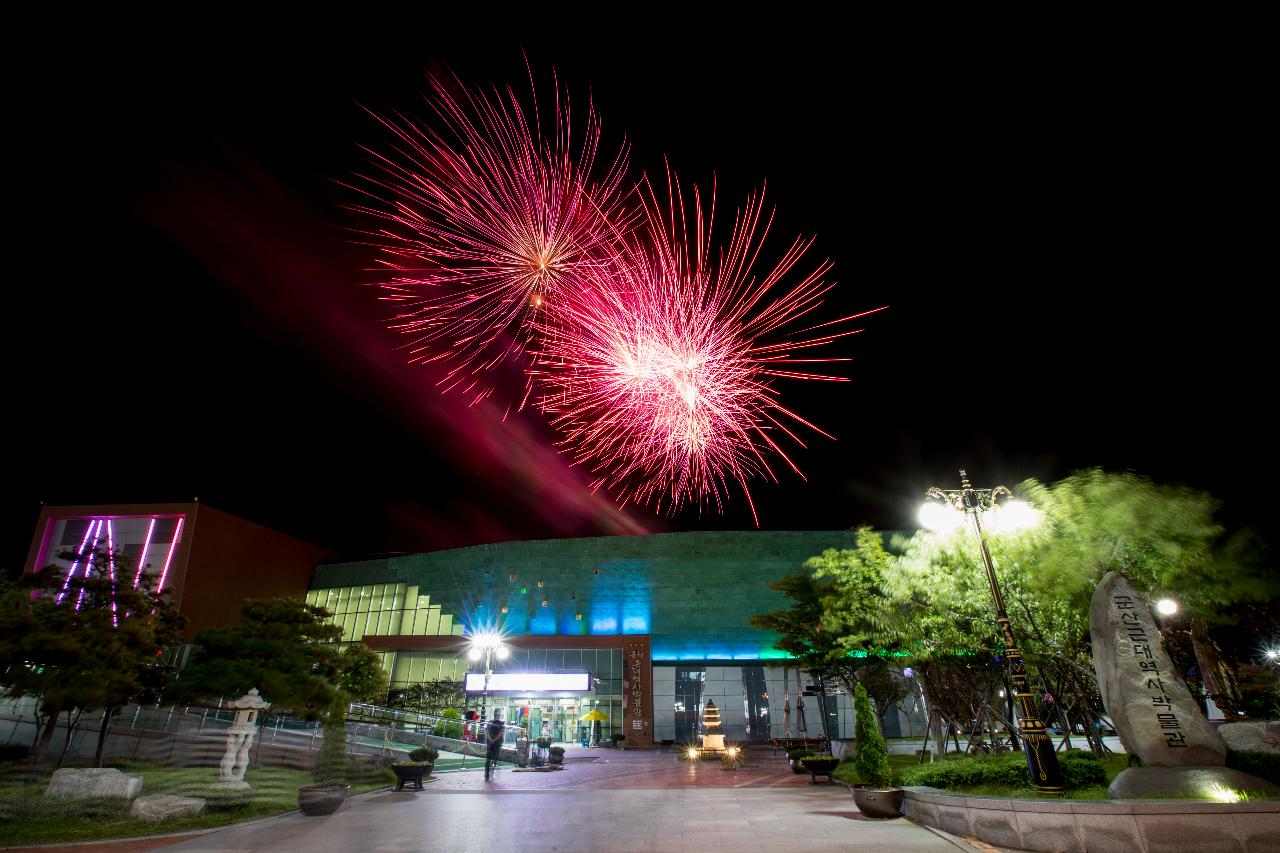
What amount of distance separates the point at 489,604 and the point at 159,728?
1148 inches

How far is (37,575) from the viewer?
23.7m

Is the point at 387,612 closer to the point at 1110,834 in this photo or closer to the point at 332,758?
the point at 332,758

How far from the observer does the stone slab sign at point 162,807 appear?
1195 cm

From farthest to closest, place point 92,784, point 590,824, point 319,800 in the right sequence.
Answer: point 92,784
point 319,800
point 590,824

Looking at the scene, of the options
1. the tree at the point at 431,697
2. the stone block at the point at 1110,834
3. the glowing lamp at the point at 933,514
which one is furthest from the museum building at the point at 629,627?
the stone block at the point at 1110,834

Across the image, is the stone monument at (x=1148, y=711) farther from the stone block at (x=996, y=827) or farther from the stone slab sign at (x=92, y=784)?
the stone slab sign at (x=92, y=784)

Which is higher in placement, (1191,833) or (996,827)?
(1191,833)

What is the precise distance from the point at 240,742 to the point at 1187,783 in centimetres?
1953

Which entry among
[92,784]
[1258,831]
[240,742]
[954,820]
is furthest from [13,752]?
[1258,831]

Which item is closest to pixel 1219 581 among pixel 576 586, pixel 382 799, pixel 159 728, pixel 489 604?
pixel 382 799

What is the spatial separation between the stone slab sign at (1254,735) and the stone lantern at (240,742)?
22.4m

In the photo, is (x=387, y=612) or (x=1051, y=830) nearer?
(x=1051, y=830)

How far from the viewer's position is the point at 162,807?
39.8 feet

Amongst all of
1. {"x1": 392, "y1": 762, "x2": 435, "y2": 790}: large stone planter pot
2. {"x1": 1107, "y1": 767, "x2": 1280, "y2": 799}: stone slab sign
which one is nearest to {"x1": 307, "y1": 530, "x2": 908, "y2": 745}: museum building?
{"x1": 392, "y1": 762, "x2": 435, "y2": 790}: large stone planter pot
